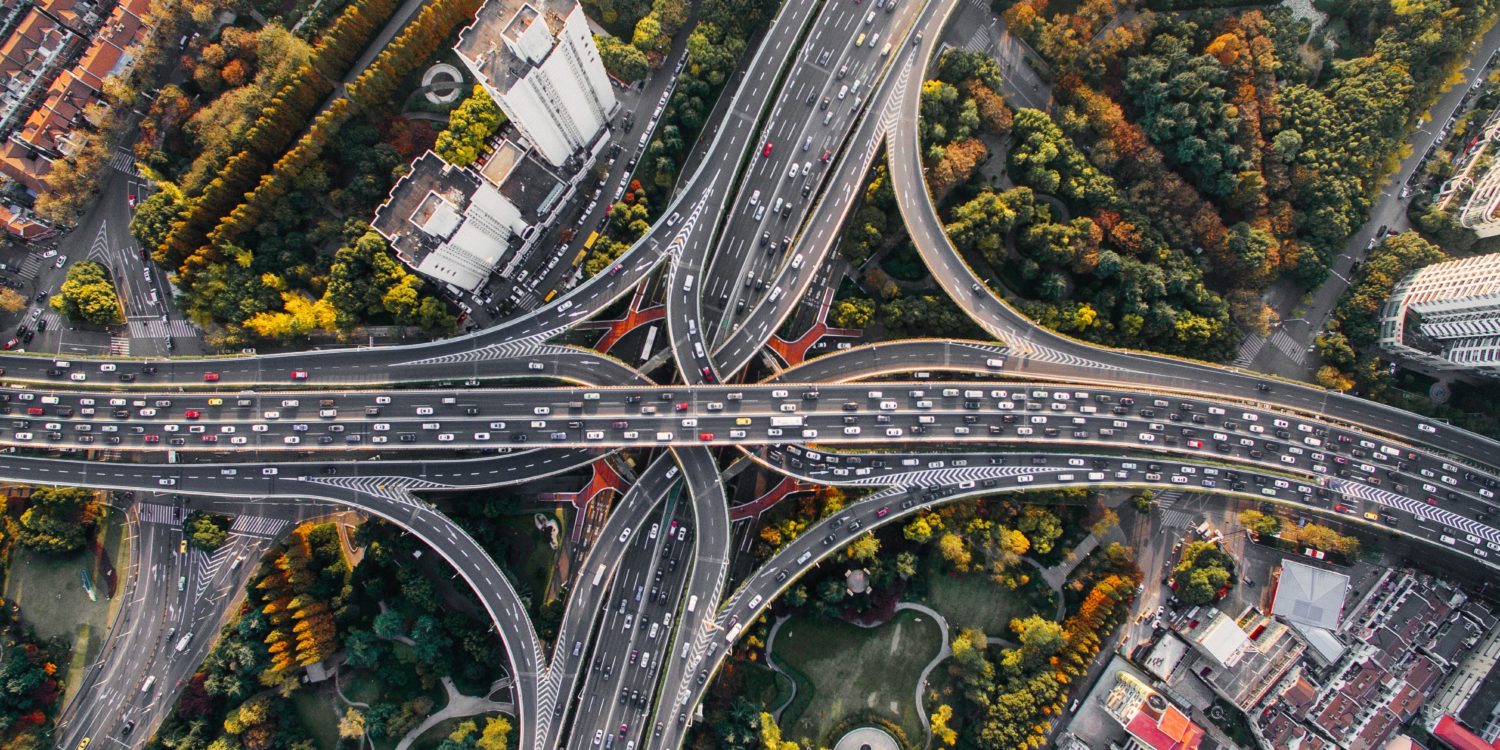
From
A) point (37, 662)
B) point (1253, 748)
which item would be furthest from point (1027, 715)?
point (37, 662)

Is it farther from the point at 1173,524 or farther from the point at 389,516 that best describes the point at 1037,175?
the point at 389,516

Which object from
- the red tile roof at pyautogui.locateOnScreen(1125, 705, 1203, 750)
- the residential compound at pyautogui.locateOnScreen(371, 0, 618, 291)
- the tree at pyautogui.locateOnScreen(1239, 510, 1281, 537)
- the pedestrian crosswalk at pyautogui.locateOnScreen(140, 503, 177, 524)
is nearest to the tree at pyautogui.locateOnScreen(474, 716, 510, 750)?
the pedestrian crosswalk at pyautogui.locateOnScreen(140, 503, 177, 524)

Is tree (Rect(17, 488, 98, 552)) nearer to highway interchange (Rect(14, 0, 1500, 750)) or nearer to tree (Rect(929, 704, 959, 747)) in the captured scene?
highway interchange (Rect(14, 0, 1500, 750))

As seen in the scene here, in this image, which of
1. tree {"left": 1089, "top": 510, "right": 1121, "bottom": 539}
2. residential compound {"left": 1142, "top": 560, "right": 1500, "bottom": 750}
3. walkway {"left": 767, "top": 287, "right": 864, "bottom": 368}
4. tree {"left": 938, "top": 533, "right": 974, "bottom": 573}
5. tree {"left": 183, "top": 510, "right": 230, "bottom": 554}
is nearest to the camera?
residential compound {"left": 1142, "top": 560, "right": 1500, "bottom": 750}

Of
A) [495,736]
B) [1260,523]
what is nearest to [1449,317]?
[1260,523]

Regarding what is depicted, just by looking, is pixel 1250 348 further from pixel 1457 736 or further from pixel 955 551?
pixel 1457 736

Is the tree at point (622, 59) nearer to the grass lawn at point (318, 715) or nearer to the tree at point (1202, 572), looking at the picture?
the grass lawn at point (318, 715)
